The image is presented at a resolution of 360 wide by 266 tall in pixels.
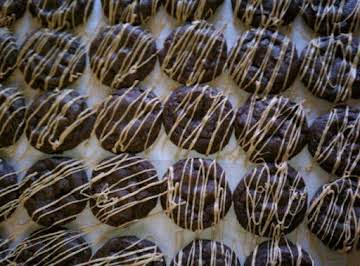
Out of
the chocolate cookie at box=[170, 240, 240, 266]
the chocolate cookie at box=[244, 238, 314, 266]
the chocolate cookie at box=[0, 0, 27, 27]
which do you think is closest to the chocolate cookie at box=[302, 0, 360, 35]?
the chocolate cookie at box=[244, 238, 314, 266]

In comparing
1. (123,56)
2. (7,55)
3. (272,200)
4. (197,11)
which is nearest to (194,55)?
(197,11)

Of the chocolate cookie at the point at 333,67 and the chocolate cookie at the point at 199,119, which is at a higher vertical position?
the chocolate cookie at the point at 333,67

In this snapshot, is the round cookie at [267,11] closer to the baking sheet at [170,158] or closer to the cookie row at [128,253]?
the baking sheet at [170,158]

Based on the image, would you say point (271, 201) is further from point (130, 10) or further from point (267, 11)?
point (130, 10)

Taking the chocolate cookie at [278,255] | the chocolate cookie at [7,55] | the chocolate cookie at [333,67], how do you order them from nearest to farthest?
the chocolate cookie at [278,255] → the chocolate cookie at [333,67] → the chocolate cookie at [7,55]

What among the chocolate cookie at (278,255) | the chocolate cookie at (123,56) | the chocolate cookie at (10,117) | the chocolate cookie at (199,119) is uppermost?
the chocolate cookie at (123,56)

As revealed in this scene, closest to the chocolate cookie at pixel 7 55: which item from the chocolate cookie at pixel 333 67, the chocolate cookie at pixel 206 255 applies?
the chocolate cookie at pixel 206 255
